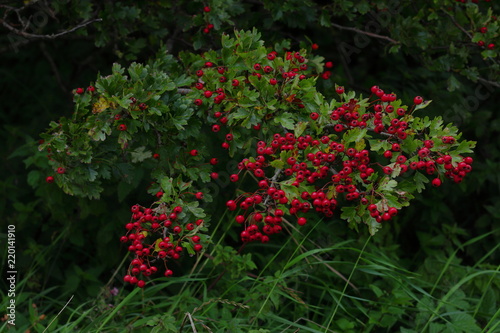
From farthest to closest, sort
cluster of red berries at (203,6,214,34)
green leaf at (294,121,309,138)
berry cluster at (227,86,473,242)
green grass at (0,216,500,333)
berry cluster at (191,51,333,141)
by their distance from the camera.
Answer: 1. cluster of red berries at (203,6,214,34)
2. green grass at (0,216,500,333)
3. berry cluster at (191,51,333,141)
4. green leaf at (294,121,309,138)
5. berry cluster at (227,86,473,242)

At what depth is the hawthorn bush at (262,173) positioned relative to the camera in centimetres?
238

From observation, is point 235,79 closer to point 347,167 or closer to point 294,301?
point 347,167

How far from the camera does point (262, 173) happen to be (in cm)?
238

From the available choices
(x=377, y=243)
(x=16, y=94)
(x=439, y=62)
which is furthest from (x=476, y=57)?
(x=16, y=94)

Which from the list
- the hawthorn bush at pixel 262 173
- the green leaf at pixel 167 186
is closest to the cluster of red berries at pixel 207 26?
the hawthorn bush at pixel 262 173

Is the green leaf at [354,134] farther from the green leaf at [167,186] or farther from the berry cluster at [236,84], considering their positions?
the green leaf at [167,186]

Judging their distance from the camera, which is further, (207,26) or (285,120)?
(207,26)

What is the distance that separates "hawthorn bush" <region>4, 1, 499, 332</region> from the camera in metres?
2.38

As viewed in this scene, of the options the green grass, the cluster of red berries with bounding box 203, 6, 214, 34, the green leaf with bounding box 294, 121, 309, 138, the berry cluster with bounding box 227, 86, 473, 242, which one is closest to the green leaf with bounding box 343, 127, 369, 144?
the berry cluster with bounding box 227, 86, 473, 242

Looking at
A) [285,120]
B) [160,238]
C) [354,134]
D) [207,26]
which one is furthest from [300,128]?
[207,26]

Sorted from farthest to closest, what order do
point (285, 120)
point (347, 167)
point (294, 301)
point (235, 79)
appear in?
1. point (294, 301)
2. point (235, 79)
3. point (285, 120)
4. point (347, 167)

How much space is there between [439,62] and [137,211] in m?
1.98

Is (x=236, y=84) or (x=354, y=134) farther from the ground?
(x=236, y=84)

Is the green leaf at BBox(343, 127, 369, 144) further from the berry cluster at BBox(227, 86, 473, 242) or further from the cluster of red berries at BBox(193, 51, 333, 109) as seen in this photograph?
the cluster of red berries at BBox(193, 51, 333, 109)
